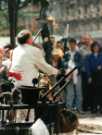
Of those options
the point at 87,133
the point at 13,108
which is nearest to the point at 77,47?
the point at 87,133

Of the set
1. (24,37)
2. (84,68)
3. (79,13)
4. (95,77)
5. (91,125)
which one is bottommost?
(91,125)

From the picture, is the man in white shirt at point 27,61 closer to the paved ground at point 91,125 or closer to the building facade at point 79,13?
the paved ground at point 91,125

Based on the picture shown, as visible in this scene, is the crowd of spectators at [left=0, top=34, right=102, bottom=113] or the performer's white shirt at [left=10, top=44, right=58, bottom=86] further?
the crowd of spectators at [left=0, top=34, right=102, bottom=113]

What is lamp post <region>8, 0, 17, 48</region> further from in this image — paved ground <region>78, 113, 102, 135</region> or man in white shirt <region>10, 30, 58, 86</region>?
man in white shirt <region>10, 30, 58, 86</region>

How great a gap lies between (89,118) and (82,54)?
5.84ft

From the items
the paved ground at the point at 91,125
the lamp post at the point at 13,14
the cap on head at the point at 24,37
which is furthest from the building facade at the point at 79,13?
the cap on head at the point at 24,37

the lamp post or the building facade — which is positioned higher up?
the building facade

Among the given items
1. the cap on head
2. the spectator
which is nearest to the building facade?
the spectator

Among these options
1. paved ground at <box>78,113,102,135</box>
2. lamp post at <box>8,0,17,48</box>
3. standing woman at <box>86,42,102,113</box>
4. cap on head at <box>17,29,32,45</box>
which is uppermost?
lamp post at <box>8,0,17,48</box>

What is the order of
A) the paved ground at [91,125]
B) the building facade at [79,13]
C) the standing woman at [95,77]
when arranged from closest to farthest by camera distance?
the paved ground at [91,125] → the standing woman at [95,77] → the building facade at [79,13]

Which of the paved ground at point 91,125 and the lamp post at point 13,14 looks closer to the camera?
the paved ground at point 91,125

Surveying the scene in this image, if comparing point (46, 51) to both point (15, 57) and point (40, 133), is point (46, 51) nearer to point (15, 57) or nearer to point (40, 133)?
point (15, 57)

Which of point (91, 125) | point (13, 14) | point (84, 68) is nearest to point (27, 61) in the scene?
point (91, 125)

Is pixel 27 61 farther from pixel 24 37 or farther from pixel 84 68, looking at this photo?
pixel 84 68
